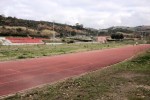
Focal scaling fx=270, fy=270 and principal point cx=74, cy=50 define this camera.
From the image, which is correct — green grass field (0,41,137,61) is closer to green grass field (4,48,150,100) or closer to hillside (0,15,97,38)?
green grass field (4,48,150,100)

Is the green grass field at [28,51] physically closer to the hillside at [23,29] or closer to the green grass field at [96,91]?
the green grass field at [96,91]

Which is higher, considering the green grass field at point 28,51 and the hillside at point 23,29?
the hillside at point 23,29

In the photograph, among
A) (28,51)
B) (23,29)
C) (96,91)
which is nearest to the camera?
(96,91)

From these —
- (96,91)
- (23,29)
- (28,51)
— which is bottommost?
(28,51)

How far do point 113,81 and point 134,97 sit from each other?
331 centimetres

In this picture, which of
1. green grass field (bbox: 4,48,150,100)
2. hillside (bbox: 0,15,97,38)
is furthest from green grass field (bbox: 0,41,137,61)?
hillside (bbox: 0,15,97,38)

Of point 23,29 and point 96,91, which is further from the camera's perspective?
point 23,29

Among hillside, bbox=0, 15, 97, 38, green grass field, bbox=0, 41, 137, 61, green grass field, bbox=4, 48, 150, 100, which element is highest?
hillside, bbox=0, 15, 97, 38

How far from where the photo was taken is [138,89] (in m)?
11.6

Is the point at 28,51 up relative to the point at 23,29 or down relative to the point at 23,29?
down

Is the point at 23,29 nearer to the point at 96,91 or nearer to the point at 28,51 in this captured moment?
the point at 28,51

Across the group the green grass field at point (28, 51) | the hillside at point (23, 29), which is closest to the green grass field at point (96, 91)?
the green grass field at point (28, 51)

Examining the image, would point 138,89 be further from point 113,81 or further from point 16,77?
point 16,77

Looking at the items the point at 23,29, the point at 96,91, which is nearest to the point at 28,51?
the point at 96,91
